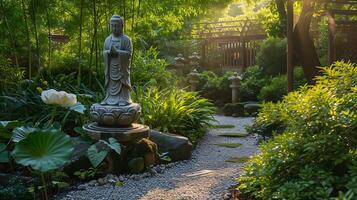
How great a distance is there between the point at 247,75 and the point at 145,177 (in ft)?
28.6

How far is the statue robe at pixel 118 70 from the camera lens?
5270 millimetres

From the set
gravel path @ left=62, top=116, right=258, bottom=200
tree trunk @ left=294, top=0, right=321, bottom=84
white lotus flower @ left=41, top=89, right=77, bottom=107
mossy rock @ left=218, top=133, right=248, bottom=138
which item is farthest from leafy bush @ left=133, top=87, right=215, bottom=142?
white lotus flower @ left=41, top=89, right=77, bottom=107

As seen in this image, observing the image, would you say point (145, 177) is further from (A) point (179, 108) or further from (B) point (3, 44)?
(B) point (3, 44)

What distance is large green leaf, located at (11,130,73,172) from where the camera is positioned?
3053 mm

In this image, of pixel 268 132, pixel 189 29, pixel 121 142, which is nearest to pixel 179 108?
pixel 268 132

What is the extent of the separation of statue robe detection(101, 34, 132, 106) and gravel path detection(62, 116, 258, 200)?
102 cm

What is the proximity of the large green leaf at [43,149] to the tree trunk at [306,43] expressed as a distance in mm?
6674

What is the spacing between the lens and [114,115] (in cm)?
511

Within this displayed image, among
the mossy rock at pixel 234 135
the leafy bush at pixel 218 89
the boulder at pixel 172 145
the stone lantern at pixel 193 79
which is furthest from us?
the leafy bush at pixel 218 89

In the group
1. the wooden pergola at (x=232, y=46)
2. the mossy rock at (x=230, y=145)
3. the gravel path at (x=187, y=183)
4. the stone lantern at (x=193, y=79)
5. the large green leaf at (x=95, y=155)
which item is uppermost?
the wooden pergola at (x=232, y=46)

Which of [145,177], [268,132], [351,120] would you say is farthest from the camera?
[268,132]

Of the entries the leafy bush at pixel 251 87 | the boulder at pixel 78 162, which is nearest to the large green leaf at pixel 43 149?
the boulder at pixel 78 162

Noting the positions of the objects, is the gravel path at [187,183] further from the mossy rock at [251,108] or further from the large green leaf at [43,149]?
the mossy rock at [251,108]

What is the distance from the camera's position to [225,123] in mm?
9336
